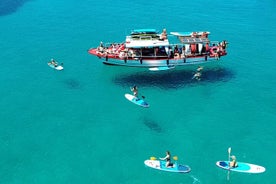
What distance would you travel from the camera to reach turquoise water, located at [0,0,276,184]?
49656 millimetres

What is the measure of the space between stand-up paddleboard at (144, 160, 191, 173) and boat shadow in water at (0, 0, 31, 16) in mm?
68727

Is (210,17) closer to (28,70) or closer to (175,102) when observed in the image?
(175,102)

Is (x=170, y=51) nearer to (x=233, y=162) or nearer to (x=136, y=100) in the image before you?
(x=136, y=100)

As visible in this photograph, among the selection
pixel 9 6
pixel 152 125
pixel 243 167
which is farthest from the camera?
pixel 9 6

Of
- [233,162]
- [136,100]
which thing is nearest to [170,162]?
[233,162]

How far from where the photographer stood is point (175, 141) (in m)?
53.8

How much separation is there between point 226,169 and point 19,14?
242 feet

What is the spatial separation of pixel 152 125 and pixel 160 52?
1896cm

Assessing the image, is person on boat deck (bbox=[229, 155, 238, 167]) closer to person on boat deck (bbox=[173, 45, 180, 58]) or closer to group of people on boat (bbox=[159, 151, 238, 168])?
group of people on boat (bbox=[159, 151, 238, 168])

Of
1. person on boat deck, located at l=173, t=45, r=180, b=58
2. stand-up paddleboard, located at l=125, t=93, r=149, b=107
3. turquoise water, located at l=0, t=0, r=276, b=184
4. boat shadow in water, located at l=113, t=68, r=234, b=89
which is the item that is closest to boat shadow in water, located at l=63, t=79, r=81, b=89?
turquoise water, located at l=0, t=0, r=276, b=184

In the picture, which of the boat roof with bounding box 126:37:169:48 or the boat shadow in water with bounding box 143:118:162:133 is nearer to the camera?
the boat shadow in water with bounding box 143:118:162:133

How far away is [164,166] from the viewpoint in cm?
4828

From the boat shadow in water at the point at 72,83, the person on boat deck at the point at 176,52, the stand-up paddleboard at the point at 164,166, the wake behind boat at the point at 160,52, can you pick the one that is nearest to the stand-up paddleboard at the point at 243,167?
the stand-up paddleboard at the point at 164,166

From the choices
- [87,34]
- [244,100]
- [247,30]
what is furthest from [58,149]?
[247,30]
